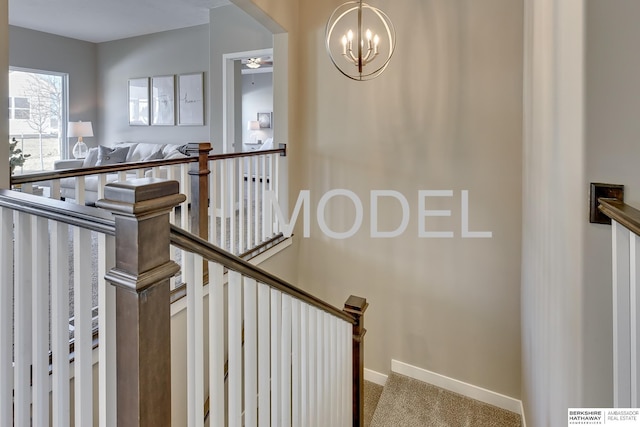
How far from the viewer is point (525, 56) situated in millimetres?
2607

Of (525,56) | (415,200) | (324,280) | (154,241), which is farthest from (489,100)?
(154,241)

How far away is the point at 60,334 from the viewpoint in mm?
931

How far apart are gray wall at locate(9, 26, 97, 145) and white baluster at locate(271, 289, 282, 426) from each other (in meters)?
7.74

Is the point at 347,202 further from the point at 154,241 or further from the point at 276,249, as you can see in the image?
the point at 154,241

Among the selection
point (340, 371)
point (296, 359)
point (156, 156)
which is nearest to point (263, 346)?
point (296, 359)

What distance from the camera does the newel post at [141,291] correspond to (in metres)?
0.72

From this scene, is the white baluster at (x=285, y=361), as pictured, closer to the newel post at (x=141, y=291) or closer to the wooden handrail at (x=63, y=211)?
the newel post at (x=141, y=291)

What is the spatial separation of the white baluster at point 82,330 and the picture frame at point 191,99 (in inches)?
229

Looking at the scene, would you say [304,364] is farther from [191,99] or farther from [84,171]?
[191,99]

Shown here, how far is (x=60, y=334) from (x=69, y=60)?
320 inches

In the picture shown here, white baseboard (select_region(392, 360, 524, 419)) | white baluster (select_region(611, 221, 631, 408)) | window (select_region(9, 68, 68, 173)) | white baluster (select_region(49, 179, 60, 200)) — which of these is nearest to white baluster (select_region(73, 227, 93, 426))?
white baluster (select_region(49, 179, 60, 200))

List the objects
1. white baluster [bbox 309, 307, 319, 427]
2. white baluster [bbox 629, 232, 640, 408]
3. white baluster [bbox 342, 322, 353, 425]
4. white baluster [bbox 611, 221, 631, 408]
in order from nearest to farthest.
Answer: white baluster [bbox 629, 232, 640, 408]
white baluster [bbox 611, 221, 631, 408]
white baluster [bbox 309, 307, 319, 427]
white baluster [bbox 342, 322, 353, 425]

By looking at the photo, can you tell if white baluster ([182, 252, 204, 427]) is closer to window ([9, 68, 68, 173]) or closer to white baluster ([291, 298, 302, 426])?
white baluster ([291, 298, 302, 426])

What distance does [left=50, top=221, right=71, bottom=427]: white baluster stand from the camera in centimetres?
93
